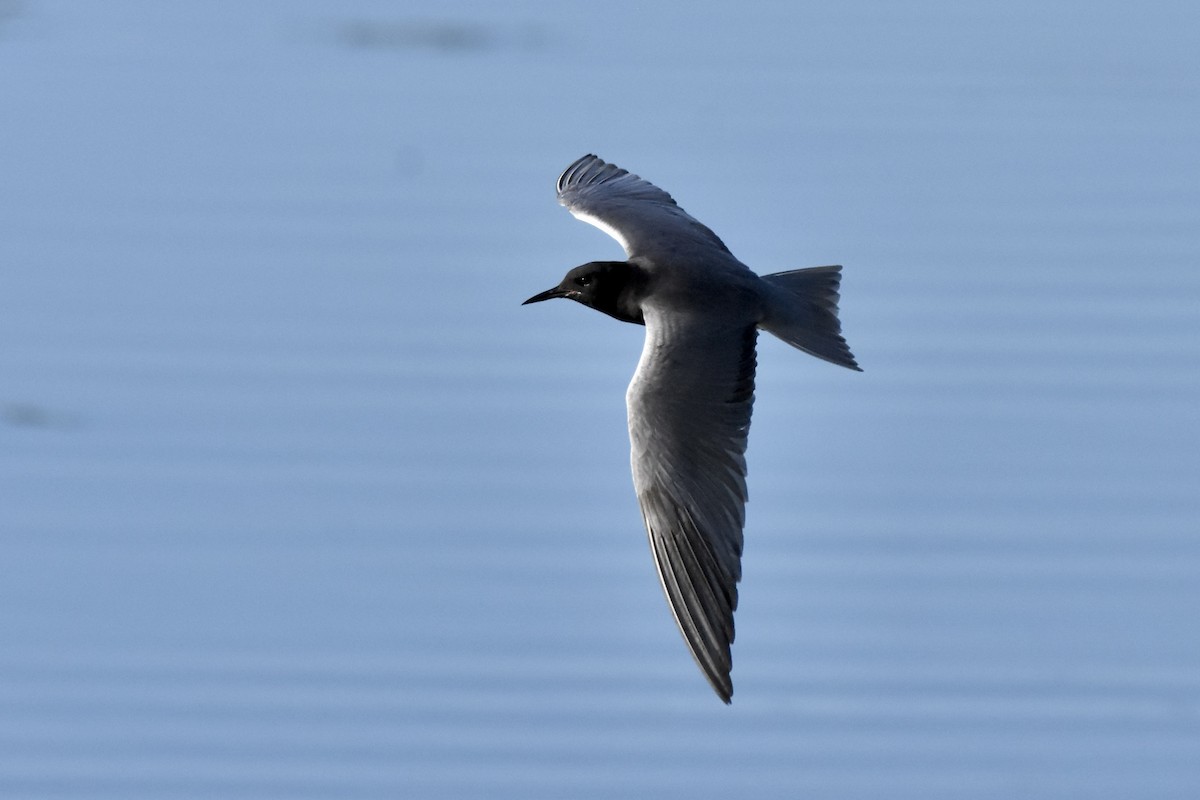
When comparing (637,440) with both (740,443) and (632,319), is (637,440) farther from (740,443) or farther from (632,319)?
(632,319)

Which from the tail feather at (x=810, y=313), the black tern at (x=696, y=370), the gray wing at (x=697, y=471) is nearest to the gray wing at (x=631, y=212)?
the black tern at (x=696, y=370)

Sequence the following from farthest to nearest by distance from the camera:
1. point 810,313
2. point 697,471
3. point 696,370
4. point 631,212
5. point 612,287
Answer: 1. point 631,212
2. point 612,287
3. point 810,313
4. point 696,370
5. point 697,471

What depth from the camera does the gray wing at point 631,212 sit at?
739cm

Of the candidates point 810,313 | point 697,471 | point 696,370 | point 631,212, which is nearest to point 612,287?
point 631,212

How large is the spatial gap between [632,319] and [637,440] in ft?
3.10

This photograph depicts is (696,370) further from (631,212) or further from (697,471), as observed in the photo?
(631,212)

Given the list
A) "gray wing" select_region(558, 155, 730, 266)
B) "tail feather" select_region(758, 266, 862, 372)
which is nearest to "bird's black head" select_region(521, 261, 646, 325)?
"gray wing" select_region(558, 155, 730, 266)

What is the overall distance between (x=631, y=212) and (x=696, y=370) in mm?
1243

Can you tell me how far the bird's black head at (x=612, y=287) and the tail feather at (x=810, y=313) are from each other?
0.44 metres

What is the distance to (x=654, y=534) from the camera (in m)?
6.33

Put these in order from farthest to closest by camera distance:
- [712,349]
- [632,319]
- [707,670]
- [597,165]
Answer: [597,165]
[632,319]
[712,349]
[707,670]

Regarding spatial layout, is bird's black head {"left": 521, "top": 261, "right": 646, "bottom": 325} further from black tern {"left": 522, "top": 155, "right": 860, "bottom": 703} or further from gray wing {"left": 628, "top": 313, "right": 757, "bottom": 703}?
gray wing {"left": 628, "top": 313, "right": 757, "bottom": 703}

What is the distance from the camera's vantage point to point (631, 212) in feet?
25.3

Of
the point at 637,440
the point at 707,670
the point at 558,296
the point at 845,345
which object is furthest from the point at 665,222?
the point at 707,670
